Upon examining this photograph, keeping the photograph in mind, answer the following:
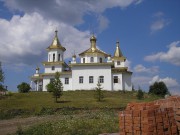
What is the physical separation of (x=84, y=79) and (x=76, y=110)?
25.6m

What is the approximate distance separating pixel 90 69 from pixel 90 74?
3.33ft

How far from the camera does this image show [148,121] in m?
7.29

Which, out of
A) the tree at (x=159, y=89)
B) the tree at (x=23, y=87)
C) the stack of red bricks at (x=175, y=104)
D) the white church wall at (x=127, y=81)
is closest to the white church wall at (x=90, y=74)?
the white church wall at (x=127, y=81)

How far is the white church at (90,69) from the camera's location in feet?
180

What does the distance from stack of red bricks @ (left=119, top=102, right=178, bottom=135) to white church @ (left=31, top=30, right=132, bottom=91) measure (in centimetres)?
4663

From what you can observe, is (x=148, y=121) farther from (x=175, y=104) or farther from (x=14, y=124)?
(x=14, y=124)

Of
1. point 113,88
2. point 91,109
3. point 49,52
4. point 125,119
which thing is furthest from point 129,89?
point 125,119

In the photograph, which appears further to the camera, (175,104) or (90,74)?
(90,74)

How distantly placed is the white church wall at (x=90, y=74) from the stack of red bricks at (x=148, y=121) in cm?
4676

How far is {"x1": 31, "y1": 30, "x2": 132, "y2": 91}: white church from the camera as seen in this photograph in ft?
180

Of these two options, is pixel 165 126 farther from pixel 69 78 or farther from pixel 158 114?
pixel 69 78

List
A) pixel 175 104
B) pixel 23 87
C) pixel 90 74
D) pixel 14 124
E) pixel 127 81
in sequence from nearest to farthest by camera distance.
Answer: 1. pixel 175 104
2. pixel 14 124
3. pixel 23 87
4. pixel 90 74
5. pixel 127 81

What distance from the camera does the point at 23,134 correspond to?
43.8 ft

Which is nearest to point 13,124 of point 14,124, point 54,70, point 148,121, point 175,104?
point 14,124
